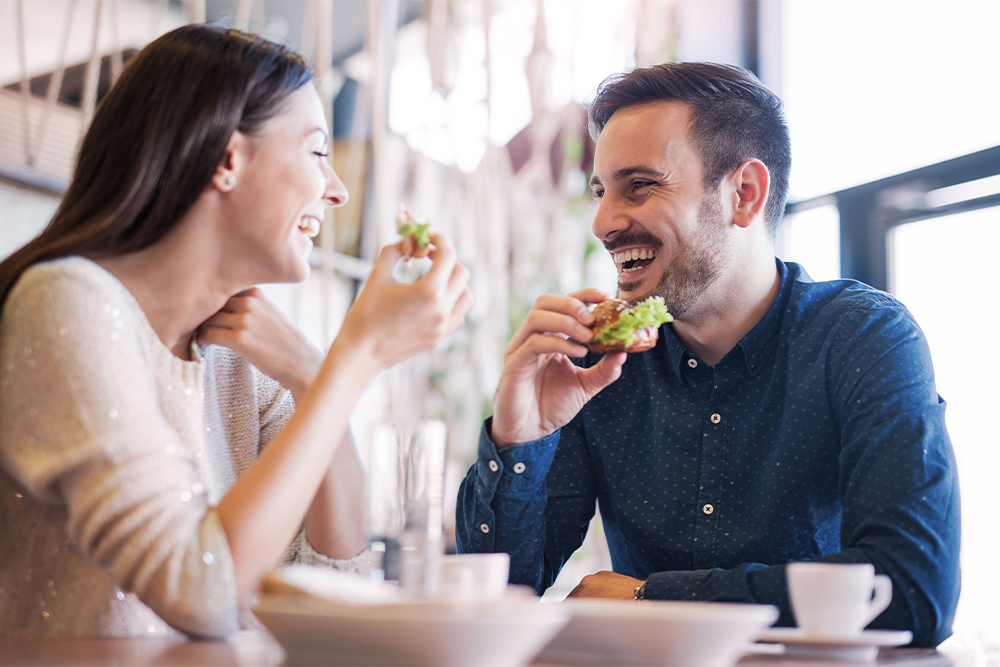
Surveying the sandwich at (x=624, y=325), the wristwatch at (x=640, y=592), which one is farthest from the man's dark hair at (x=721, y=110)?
the wristwatch at (x=640, y=592)

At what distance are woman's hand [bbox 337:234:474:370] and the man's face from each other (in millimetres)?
853

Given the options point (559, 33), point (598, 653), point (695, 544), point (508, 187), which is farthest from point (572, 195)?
point (598, 653)

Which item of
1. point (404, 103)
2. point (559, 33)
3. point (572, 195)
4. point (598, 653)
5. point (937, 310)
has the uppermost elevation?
point (559, 33)

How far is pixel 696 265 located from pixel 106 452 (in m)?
1.35

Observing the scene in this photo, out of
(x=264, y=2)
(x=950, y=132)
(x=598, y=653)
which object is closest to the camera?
(x=598, y=653)

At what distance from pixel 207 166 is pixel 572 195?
228 centimetres

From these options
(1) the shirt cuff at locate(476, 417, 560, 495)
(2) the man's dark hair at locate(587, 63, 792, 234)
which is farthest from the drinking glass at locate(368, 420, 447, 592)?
(2) the man's dark hair at locate(587, 63, 792, 234)

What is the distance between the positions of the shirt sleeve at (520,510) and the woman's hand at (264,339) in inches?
18.8

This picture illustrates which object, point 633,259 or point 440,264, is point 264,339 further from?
point 633,259

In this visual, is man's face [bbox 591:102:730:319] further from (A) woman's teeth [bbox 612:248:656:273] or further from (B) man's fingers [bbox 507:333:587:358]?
(B) man's fingers [bbox 507:333:587:358]

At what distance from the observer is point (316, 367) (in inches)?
53.7

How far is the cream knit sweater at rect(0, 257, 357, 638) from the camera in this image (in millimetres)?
869

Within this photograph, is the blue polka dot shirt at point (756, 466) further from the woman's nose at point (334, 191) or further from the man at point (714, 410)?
the woman's nose at point (334, 191)

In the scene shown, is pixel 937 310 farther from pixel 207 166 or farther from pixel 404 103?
pixel 207 166
